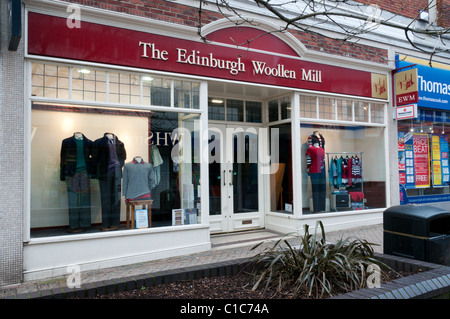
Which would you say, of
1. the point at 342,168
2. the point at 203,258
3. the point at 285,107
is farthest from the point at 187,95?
the point at 342,168

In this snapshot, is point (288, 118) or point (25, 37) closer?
point (25, 37)

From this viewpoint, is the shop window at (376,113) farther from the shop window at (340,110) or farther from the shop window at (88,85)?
the shop window at (88,85)

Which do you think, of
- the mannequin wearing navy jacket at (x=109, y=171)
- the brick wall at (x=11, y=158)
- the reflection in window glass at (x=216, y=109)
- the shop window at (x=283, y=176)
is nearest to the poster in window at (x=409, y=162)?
the shop window at (x=283, y=176)

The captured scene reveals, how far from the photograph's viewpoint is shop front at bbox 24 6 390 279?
5.66m

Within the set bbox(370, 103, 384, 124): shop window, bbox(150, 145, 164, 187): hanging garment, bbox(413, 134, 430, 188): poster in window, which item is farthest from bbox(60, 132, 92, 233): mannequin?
bbox(413, 134, 430, 188): poster in window

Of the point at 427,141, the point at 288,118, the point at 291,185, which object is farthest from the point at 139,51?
the point at 427,141

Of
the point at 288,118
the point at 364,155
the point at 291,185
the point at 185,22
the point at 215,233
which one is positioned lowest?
the point at 215,233

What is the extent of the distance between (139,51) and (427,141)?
8.51 metres

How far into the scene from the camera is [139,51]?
6.18 metres

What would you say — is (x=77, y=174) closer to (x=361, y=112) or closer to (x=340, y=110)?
(x=340, y=110)
